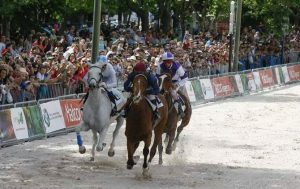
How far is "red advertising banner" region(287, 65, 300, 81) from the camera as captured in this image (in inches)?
1756

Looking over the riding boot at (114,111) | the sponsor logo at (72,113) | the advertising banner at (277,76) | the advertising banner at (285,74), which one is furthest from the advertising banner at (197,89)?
the riding boot at (114,111)

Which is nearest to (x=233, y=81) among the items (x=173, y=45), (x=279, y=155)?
(x=173, y=45)

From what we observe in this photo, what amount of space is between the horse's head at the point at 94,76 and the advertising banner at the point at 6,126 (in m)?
3.34

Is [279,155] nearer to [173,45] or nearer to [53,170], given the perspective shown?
[53,170]

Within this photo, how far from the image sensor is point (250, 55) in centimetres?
4309

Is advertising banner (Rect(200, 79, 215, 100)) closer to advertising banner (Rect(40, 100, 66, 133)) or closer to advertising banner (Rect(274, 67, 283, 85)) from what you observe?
advertising banner (Rect(274, 67, 283, 85))

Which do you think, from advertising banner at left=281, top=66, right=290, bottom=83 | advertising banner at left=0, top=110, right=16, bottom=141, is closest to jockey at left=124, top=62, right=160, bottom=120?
advertising banner at left=0, top=110, right=16, bottom=141

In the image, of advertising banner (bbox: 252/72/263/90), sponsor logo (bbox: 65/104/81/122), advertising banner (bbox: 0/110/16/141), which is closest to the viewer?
advertising banner (bbox: 0/110/16/141)

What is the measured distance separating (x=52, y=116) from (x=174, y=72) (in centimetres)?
478

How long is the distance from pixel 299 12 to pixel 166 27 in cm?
1761

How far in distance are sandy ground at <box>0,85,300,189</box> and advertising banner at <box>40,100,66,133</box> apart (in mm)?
331

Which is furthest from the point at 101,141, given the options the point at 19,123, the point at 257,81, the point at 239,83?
the point at 257,81

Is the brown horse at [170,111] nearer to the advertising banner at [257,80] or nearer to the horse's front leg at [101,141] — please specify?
the horse's front leg at [101,141]

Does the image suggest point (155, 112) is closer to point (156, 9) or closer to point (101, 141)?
point (101, 141)
